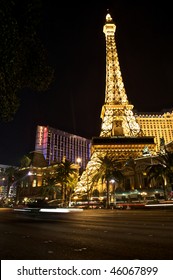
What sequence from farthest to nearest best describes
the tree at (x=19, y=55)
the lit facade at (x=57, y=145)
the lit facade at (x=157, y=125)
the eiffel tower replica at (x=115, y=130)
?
the lit facade at (x=57, y=145), the lit facade at (x=157, y=125), the eiffel tower replica at (x=115, y=130), the tree at (x=19, y=55)

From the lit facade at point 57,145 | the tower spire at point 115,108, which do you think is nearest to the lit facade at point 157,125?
the lit facade at point 57,145

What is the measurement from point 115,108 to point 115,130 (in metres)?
10.5

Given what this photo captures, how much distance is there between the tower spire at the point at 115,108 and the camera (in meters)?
81.3

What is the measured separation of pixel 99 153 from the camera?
74.9 meters

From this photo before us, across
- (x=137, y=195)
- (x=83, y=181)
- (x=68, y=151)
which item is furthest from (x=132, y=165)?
(x=68, y=151)

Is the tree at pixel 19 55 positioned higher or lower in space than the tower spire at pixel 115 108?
lower

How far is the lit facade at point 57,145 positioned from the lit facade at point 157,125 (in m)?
44.8

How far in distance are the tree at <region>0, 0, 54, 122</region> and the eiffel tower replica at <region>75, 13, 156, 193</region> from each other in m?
54.8

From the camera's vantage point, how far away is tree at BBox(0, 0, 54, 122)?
8508 millimetres

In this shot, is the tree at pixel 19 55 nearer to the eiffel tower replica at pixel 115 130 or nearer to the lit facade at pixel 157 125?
the eiffel tower replica at pixel 115 130

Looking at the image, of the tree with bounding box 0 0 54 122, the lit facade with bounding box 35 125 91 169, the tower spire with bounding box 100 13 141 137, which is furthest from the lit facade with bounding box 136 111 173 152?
the tree with bounding box 0 0 54 122

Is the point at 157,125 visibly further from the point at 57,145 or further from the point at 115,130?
the point at 57,145
